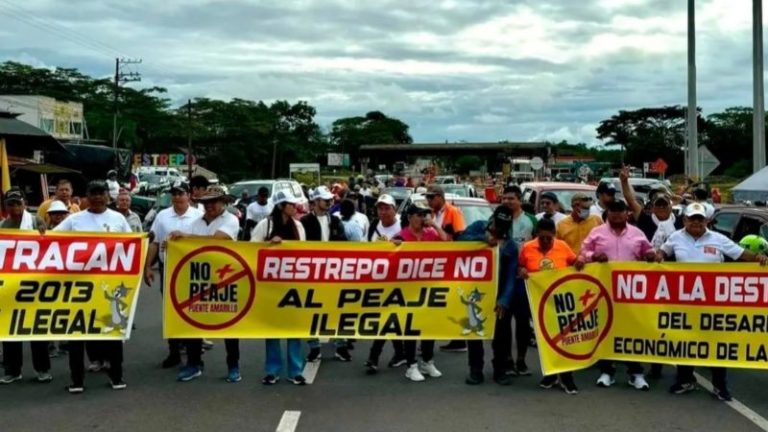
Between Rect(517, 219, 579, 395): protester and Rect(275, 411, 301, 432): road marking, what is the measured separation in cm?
233

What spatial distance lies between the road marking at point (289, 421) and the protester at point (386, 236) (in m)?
1.51

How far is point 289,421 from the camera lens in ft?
21.0

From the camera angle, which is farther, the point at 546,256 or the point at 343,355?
the point at 343,355

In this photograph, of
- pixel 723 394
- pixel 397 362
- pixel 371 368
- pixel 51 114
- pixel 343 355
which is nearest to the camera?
pixel 723 394

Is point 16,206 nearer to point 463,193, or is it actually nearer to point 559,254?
point 559,254

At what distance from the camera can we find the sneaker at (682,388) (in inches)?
292

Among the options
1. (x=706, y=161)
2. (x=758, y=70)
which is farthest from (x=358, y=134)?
(x=706, y=161)

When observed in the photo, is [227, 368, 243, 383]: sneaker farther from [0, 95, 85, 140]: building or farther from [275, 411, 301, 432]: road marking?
[0, 95, 85, 140]: building

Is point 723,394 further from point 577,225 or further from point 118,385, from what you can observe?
point 118,385

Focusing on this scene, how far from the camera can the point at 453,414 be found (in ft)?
21.8

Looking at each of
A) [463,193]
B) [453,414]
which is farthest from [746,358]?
[463,193]

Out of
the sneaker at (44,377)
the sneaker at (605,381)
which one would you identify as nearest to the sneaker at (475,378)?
the sneaker at (605,381)

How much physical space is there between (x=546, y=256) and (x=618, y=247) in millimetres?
685

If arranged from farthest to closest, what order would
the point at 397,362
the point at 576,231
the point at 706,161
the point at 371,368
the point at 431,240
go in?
the point at 706,161 → the point at 576,231 → the point at 397,362 → the point at 371,368 → the point at 431,240
